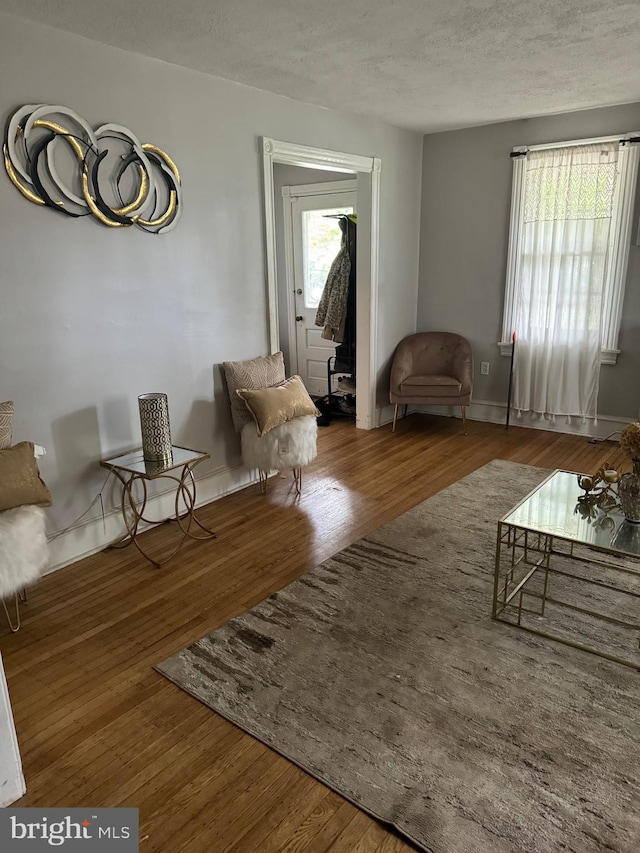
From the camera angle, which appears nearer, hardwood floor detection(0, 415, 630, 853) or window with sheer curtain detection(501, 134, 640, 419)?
hardwood floor detection(0, 415, 630, 853)

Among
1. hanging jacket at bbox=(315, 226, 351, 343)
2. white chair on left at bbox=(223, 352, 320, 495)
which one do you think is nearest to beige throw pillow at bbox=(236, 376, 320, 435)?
white chair on left at bbox=(223, 352, 320, 495)

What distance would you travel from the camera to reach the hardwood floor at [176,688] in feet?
5.36

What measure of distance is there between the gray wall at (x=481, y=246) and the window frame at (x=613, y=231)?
6cm

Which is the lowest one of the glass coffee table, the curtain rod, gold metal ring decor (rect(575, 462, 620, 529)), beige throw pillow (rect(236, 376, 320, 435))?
the glass coffee table

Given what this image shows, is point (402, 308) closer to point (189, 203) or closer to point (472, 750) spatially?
point (189, 203)

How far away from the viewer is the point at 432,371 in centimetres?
538

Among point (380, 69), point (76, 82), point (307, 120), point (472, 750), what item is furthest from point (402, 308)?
point (472, 750)

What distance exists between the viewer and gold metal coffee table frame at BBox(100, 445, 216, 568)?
9.87ft

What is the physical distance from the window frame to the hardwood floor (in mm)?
1138

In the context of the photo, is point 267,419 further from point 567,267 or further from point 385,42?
point 567,267

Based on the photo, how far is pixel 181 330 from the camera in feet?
11.3

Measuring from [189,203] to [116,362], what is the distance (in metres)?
1.02

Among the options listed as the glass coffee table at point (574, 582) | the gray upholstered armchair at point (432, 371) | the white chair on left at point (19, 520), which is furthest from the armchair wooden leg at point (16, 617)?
the gray upholstered armchair at point (432, 371)

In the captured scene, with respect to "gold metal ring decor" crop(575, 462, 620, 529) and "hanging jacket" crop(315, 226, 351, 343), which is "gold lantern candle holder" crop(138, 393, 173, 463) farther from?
"hanging jacket" crop(315, 226, 351, 343)
